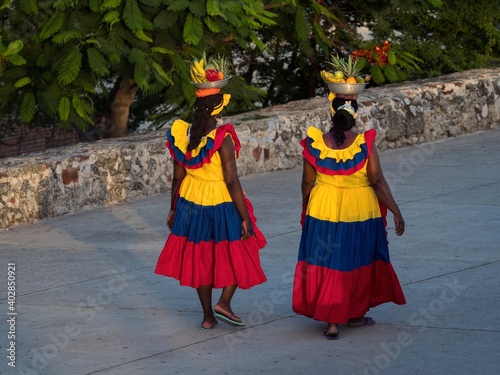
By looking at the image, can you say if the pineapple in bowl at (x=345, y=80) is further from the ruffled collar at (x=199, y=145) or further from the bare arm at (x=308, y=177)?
the ruffled collar at (x=199, y=145)

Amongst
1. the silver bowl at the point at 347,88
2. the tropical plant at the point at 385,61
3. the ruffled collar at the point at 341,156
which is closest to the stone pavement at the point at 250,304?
the ruffled collar at the point at 341,156

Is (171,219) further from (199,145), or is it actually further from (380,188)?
(380,188)

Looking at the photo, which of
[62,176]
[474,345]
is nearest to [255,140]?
[62,176]

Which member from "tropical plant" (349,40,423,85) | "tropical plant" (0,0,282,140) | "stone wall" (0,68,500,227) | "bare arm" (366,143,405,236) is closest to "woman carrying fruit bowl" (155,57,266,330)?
"bare arm" (366,143,405,236)

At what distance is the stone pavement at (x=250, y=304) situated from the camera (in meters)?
6.12

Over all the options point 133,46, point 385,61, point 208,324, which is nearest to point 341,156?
point 208,324

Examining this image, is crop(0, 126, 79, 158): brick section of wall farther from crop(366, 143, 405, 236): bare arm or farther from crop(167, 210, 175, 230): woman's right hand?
crop(366, 143, 405, 236): bare arm

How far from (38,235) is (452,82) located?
6.29 meters

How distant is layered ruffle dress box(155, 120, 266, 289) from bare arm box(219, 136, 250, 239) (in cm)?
3

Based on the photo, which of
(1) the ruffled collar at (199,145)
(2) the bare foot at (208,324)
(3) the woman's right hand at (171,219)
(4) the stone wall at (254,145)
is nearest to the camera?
(1) the ruffled collar at (199,145)

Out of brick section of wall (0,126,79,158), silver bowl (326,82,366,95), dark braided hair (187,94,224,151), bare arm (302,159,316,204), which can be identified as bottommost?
brick section of wall (0,126,79,158)

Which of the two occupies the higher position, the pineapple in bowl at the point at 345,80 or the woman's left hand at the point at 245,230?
the pineapple in bowl at the point at 345,80

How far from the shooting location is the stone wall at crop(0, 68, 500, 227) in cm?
1005

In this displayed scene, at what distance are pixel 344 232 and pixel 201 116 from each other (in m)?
1.06
